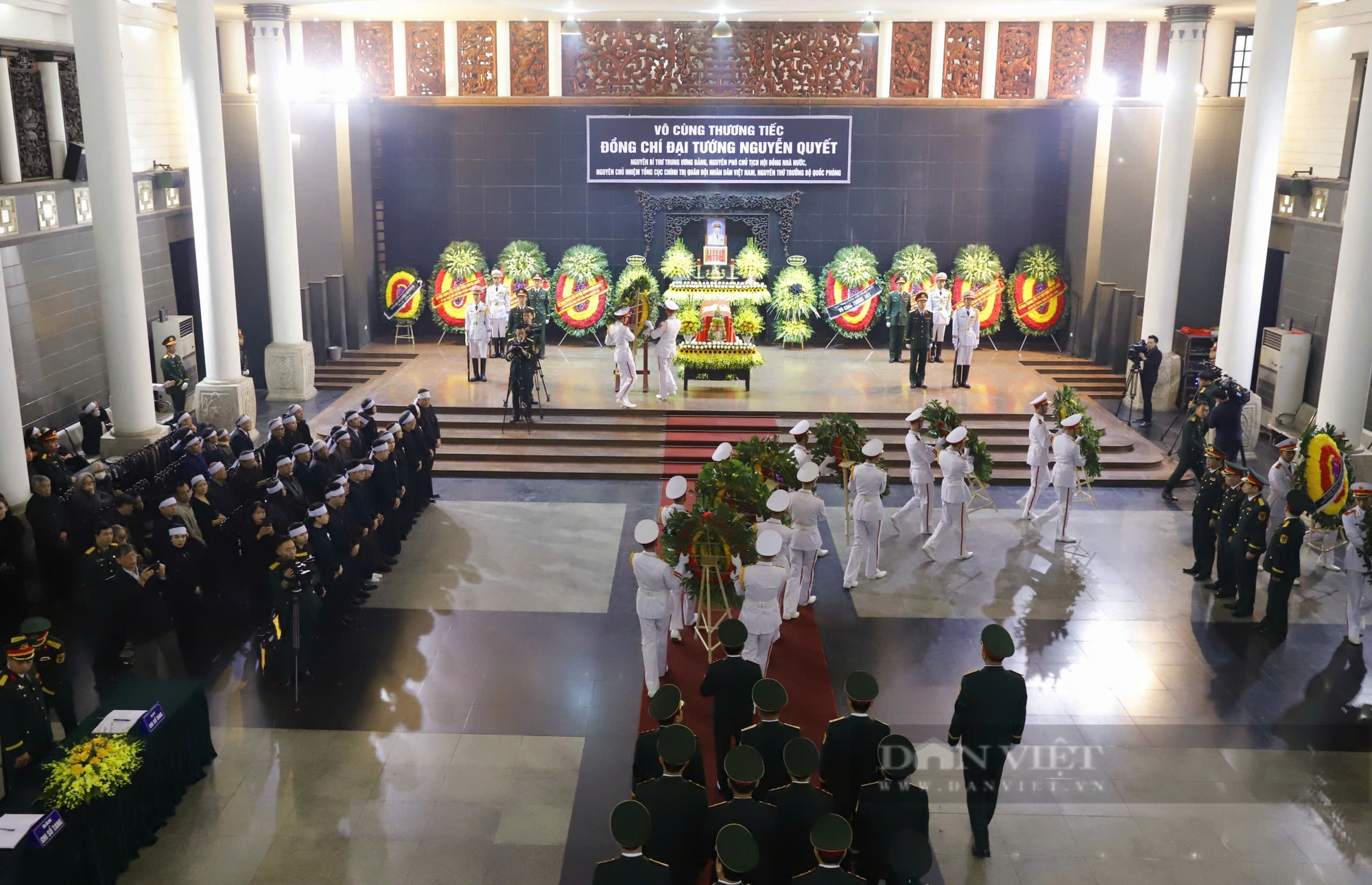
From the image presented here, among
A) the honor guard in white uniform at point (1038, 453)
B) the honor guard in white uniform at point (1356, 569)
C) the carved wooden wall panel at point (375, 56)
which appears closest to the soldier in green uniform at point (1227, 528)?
the honor guard in white uniform at point (1356, 569)

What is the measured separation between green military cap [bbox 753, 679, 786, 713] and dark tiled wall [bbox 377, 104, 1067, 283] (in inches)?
630

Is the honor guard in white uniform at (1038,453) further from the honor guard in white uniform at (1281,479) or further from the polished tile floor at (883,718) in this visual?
the honor guard in white uniform at (1281,479)

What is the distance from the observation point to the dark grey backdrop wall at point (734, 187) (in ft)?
69.4

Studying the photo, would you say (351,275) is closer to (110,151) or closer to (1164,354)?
(110,151)

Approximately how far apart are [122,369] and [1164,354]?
15540 millimetres

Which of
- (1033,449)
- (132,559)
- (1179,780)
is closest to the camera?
(1179,780)

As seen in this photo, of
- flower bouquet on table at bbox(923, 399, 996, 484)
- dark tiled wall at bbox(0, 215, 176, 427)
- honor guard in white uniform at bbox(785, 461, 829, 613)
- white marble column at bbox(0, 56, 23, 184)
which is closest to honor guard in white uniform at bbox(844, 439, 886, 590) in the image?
honor guard in white uniform at bbox(785, 461, 829, 613)

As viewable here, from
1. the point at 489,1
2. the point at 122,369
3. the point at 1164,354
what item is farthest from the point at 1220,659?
the point at 489,1

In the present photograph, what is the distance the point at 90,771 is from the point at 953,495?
8.61 m

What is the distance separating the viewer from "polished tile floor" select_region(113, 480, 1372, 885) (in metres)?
7.31

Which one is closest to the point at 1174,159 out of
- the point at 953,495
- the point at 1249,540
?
the point at 953,495

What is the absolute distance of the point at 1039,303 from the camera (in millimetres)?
21203

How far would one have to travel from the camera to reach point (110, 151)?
43.8 ft

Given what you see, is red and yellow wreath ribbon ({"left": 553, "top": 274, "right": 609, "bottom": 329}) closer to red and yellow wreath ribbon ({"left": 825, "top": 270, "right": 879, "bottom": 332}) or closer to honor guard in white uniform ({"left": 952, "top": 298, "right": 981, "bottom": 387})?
red and yellow wreath ribbon ({"left": 825, "top": 270, "right": 879, "bottom": 332})
